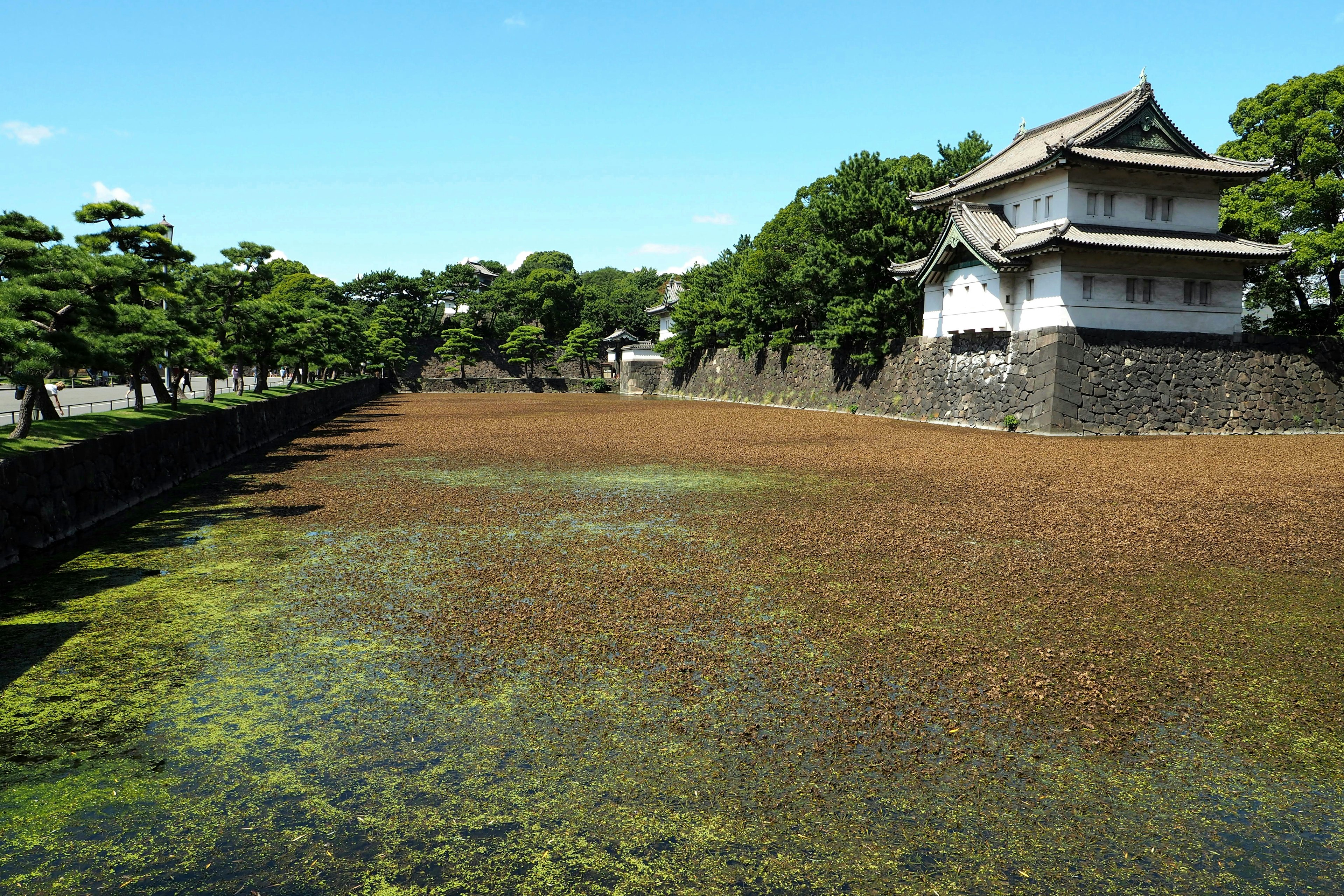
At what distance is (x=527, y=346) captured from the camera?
242 ft

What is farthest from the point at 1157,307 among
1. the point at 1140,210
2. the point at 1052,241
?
the point at 1052,241

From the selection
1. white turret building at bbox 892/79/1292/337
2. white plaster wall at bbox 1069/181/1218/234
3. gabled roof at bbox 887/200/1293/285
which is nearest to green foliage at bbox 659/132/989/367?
gabled roof at bbox 887/200/1293/285

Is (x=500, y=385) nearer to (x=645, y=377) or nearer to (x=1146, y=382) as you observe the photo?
(x=645, y=377)

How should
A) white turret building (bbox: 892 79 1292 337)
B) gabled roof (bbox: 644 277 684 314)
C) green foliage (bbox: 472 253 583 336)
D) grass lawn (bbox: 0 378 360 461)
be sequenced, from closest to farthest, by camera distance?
grass lawn (bbox: 0 378 360 461), white turret building (bbox: 892 79 1292 337), gabled roof (bbox: 644 277 684 314), green foliage (bbox: 472 253 583 336)

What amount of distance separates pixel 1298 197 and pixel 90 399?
45358 mm

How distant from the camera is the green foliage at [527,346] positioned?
73.1 metres

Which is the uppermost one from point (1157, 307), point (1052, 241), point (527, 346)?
point (1052, 241)

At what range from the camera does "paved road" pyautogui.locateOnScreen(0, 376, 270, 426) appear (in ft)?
91.5

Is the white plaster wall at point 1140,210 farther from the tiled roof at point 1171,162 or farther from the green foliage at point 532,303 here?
the green foliage at point 532,303

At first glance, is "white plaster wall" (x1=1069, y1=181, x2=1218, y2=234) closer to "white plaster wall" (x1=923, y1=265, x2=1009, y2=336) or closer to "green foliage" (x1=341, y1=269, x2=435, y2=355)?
"white plaster wall" (x1=923, y1=265, x2=1009, y2=336)

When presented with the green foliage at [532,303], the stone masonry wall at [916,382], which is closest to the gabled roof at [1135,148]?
the stone masonry wall at [916,382]

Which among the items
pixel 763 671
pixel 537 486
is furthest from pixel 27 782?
pixel 537 486

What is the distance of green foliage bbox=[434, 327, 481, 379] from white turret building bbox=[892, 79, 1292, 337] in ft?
167

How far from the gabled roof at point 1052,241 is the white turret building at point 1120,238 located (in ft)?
0.16
